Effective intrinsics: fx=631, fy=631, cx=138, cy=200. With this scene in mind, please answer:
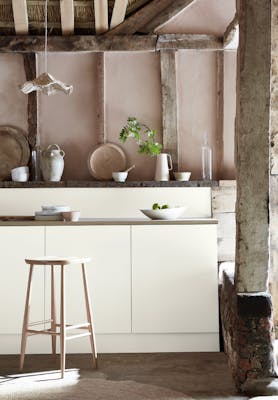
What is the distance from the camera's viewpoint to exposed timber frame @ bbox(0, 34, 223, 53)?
5.52 meters

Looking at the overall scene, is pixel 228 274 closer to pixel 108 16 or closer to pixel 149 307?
pixel 149 307

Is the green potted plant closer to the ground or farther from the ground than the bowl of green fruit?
farther from the ground

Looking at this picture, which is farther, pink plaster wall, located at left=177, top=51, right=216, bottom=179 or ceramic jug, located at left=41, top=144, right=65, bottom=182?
pink plaster wall, located at left=177, top=51, right=216, bottom=179

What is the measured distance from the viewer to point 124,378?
396cm

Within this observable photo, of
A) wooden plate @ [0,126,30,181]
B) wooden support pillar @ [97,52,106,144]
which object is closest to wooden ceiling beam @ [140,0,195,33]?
wooden support pillar @ [97,52,106,144]

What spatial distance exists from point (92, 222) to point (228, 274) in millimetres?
1128

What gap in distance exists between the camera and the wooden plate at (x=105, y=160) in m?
5.52

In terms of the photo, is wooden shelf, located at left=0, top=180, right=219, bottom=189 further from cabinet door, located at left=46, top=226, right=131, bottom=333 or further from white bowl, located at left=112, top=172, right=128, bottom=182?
cabinet door, located at left=46, top=226, right=131, bottom=333

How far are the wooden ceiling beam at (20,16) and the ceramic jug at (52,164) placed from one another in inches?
42.6

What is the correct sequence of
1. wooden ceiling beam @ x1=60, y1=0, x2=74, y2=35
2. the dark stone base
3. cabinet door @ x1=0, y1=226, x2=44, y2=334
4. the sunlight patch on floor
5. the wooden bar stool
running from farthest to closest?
wooden ceiling beam @ x1=60, y1=0, x2=74, y2=35 → cabinet door @ x1=0, y1=226, x2=44, y2=334 → the wooden bar stool → the sunlight patch on floor → the dark stone base

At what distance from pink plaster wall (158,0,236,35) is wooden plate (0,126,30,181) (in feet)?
5.19

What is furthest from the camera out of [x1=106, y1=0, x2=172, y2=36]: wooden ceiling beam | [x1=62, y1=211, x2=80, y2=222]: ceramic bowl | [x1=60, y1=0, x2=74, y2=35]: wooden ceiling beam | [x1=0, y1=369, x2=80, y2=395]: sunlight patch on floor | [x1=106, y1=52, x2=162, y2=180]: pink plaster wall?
[x1=106, y1=52, x2=162, y2=180]: pink plaster wall

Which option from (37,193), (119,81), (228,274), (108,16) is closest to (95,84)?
(119,81)

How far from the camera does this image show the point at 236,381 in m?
3.65
